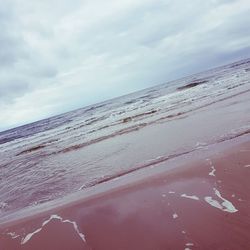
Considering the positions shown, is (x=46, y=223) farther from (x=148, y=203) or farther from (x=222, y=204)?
(x=222, y=204)

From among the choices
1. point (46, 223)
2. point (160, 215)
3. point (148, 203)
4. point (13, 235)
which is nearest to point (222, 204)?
point (160, 215)

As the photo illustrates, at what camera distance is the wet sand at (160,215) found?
12.8ft

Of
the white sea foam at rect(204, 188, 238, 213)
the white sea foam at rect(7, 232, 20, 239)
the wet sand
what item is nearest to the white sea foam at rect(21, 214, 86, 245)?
the wet sand

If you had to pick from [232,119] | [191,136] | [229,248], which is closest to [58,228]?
[229,248]

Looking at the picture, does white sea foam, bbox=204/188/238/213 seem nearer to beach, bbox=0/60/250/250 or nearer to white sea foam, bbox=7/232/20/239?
beach, bbox=0/60/250/250

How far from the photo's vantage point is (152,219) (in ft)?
14.6

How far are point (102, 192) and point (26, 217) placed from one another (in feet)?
5.04

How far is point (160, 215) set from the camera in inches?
179

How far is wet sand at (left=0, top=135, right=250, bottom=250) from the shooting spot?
153 inches

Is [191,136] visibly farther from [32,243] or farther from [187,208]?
[32,243]

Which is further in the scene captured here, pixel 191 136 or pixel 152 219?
pixel 191 136

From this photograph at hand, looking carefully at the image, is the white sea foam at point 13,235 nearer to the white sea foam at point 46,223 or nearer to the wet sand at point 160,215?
the wet sand at point 160,215

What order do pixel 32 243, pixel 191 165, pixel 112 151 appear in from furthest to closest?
pixel 112 151 < pixel 191 165 < pixel 32 243

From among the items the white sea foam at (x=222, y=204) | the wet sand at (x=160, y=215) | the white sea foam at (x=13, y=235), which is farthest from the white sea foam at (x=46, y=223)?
the white sea foam at (x=222, y=204)
